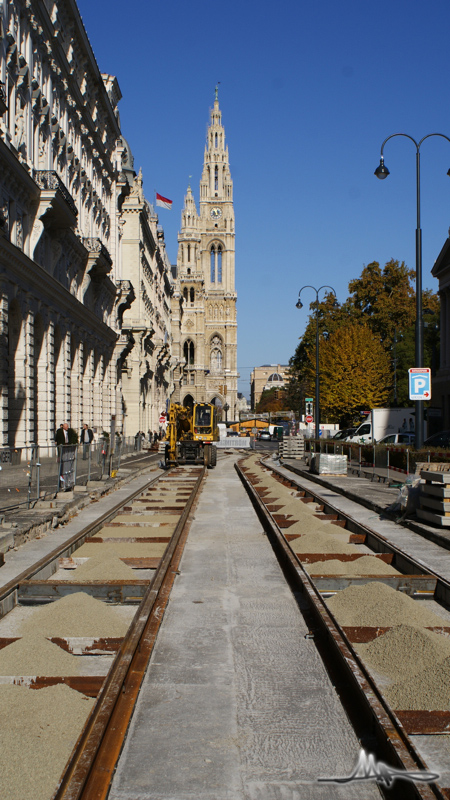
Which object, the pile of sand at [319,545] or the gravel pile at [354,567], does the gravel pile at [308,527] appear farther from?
the gravel pile at [354,567]

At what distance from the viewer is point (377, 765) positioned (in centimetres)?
461

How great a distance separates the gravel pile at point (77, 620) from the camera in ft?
23.1

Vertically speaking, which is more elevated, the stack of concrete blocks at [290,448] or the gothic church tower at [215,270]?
the gothic church tower at [215,270]

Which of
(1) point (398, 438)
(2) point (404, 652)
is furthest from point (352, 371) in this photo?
(2) point (404, 652)

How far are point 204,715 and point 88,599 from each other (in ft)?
8.91

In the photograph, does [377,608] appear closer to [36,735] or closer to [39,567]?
[36,735]

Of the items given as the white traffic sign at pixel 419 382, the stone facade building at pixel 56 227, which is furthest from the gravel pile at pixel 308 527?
the stone facade building at pixel 56 227

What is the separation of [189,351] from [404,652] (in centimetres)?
16084

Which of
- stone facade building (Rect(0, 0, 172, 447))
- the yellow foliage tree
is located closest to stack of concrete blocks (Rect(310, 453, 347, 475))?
stone facade building (Rect(0, 0, 172, 447))

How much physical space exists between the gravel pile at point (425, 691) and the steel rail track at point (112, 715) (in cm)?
195

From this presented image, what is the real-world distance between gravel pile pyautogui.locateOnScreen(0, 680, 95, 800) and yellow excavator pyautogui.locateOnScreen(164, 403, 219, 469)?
3128 cm

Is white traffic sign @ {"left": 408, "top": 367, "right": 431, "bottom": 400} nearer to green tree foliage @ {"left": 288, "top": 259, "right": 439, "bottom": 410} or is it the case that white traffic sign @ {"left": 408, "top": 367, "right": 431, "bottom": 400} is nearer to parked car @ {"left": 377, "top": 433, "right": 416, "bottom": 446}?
parked car @ {"left": 377, "top": 433, "right": 416, "bottom": 446}

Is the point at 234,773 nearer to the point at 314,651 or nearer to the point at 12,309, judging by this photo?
the point at 314,651

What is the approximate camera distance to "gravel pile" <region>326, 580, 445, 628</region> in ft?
24.1
